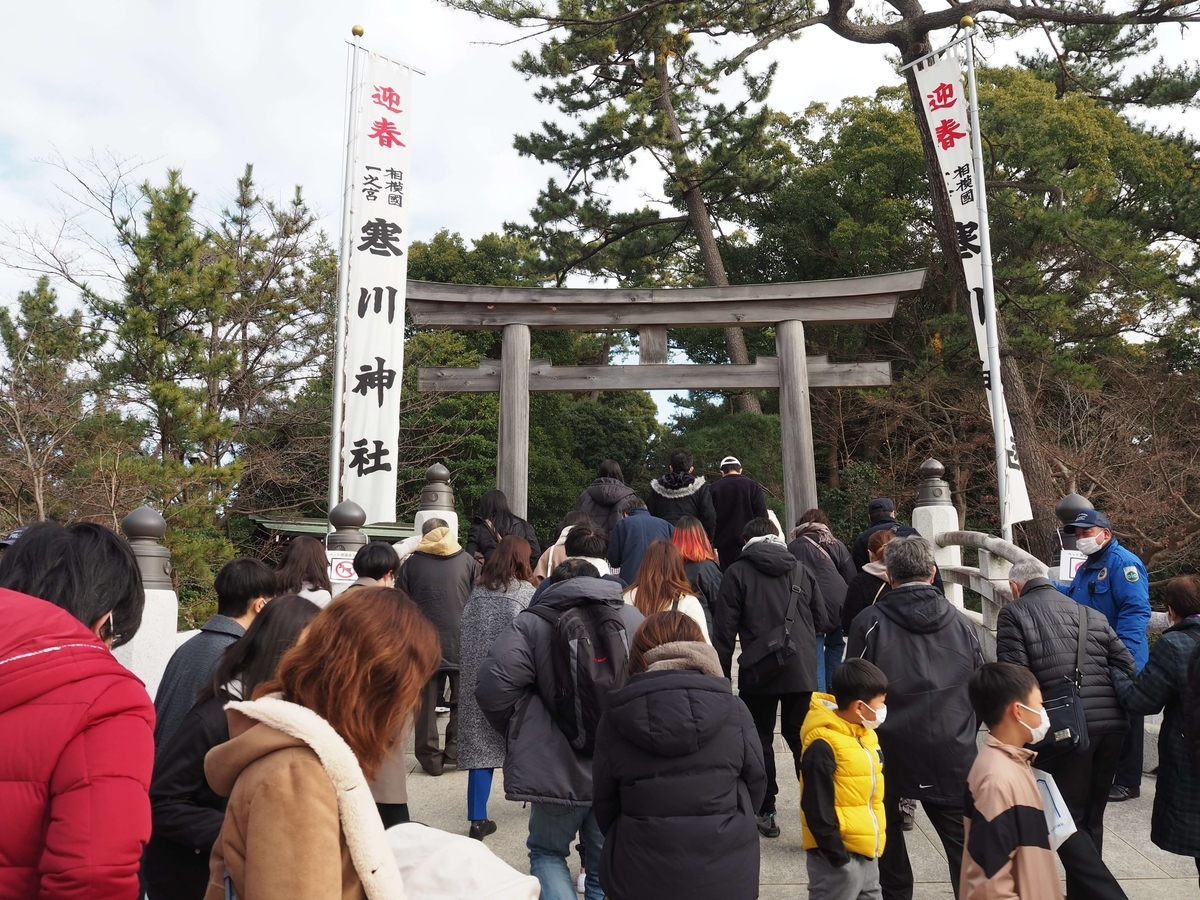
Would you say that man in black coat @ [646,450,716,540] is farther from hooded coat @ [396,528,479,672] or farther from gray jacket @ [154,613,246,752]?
gray jacket @ [154,613,246,752]

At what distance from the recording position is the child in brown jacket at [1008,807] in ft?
9.42

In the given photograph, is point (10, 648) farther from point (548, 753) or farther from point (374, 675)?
point (548, 753)

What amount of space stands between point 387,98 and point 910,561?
695 centimetres

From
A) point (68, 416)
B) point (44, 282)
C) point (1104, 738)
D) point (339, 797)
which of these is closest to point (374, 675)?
point (339, 797)

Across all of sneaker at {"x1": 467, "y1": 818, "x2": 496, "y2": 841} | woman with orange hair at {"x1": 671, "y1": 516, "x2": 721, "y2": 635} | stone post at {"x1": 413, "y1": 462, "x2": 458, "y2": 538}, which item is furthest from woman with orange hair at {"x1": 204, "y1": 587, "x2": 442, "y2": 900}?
stone post at {"x1": 413, "y1": 462, "x2": 458, "y2": 538}

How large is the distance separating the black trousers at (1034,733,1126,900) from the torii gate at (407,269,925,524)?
21.0ft

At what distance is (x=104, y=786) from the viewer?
1.65 metres

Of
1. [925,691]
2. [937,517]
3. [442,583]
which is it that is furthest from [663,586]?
[937,517]

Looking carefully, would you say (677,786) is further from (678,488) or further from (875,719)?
(678,488)

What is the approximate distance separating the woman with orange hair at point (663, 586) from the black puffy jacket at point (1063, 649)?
142 centimetres

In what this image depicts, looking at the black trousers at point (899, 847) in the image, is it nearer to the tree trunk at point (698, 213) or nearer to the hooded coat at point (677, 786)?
the hooded coat at point (677, 786)

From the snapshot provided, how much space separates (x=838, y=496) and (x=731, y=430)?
7.67ft

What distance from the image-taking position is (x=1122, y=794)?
5.23m

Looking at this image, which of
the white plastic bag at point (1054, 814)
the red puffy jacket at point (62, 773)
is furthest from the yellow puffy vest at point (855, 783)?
the red puffy jacket at point (62, 773)
